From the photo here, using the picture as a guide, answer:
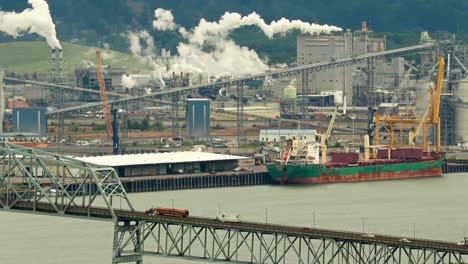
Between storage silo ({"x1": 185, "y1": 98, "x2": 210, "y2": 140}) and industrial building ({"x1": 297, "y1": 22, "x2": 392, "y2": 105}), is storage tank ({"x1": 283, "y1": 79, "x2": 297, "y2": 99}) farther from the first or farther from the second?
storage silo ({"x1": 185, "y1": 98, "x2": 210, "y2": 140})

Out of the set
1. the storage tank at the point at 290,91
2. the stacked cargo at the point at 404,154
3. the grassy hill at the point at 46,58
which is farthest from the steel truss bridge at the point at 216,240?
the grassy hill at the point at 46,58

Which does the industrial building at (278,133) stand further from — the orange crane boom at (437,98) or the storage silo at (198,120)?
the orange crane boom at (437,98)

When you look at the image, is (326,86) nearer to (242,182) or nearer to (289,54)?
(289,54)

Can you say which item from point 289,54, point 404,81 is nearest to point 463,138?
point 404,81

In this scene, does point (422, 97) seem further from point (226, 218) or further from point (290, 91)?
point (226, 218)

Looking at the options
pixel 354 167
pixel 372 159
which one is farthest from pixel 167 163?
pixel 372 159

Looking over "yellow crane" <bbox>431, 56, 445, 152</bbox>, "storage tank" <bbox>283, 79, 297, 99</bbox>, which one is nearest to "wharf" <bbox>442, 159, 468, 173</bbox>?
"yellow crane" <bbox>431, 56, 445, 152</bbox>
